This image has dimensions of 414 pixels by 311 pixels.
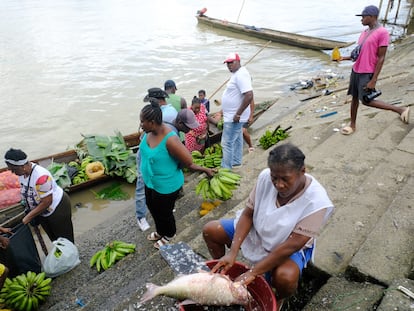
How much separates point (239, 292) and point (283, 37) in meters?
23.3

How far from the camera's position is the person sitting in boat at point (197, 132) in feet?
27.9

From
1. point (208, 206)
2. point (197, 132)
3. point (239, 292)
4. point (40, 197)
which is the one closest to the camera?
point (239, 292)

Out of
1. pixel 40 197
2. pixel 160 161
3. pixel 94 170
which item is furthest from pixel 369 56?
pixel 94 170

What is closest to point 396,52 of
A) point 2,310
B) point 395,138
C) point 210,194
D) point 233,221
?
point 395,138

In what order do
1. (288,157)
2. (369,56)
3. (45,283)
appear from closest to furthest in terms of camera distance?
(288,157), (45,283), (369,56)

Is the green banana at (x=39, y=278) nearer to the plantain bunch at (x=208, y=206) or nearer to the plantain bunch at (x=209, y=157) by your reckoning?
the plantain bunch at (x=208, y=206)

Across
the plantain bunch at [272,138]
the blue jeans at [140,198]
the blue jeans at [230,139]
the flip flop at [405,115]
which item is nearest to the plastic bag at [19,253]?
the blue jeans at [140,198]

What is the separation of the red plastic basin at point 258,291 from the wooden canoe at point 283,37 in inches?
773

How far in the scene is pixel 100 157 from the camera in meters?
8.75

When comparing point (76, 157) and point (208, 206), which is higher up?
point (208, 206)

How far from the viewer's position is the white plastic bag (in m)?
4.82

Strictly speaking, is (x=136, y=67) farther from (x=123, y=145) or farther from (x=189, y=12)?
(x=189, y=12)

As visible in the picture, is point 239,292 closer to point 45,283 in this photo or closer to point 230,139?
point 45,283

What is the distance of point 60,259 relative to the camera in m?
4.83
